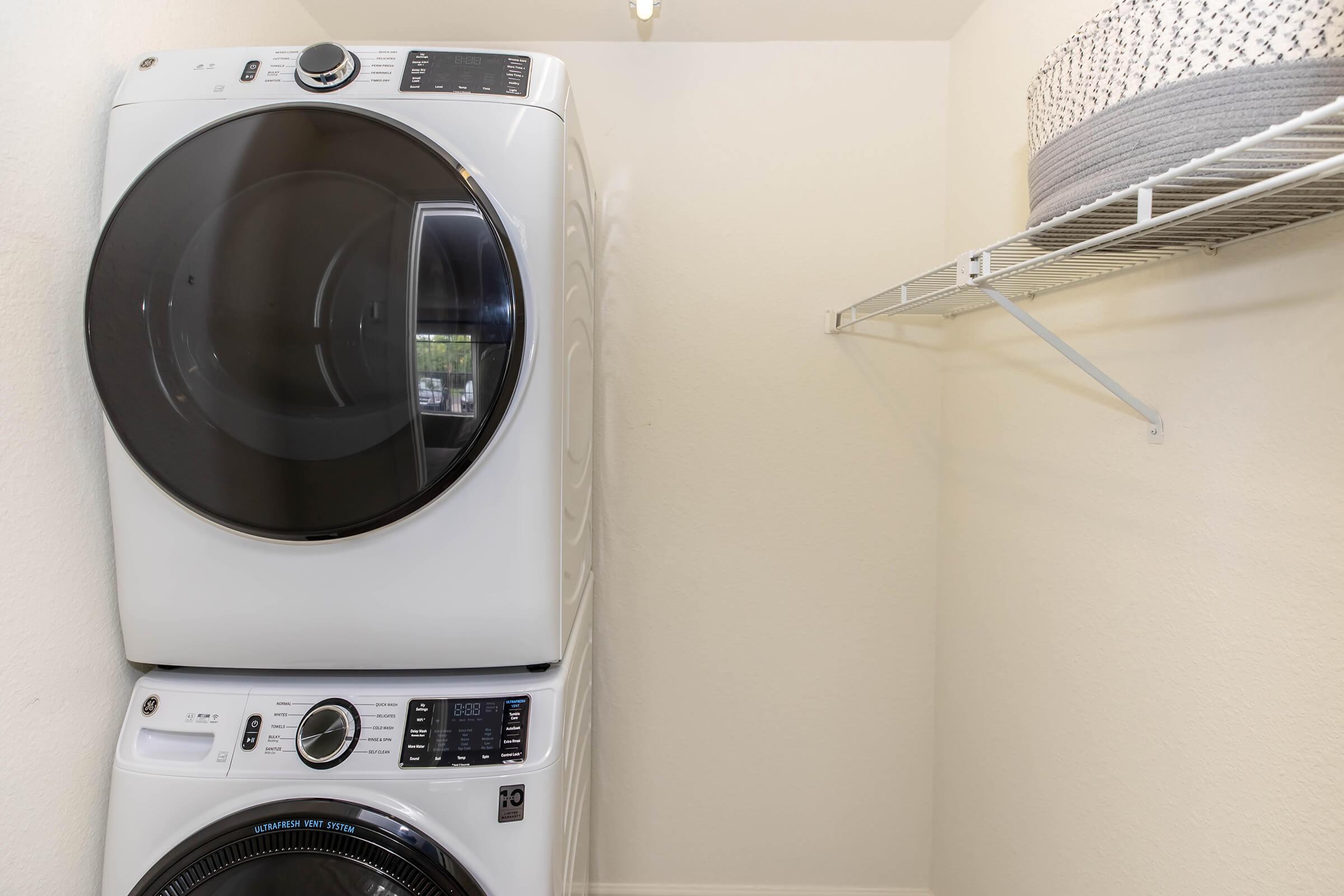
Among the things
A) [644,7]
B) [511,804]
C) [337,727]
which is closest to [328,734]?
[337,727]

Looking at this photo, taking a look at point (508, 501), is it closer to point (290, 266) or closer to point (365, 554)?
point (365, 554)

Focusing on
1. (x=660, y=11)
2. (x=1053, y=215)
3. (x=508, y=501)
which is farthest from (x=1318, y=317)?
(x=660, y=11)

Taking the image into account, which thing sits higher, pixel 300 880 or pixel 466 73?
pixel 466 73

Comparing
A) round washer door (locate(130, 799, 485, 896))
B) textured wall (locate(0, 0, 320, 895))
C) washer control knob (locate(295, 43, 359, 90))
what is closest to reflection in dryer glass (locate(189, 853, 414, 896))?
round washer door (locate(130, 799, 485, 896))

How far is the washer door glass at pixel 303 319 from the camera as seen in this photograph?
84 cm

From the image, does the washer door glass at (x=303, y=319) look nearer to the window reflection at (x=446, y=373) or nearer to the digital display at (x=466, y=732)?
the window reflection at (x=446, y=373)

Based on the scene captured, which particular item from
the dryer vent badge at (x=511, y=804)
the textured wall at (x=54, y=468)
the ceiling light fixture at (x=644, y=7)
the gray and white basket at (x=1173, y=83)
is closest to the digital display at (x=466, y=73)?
the textured wall at (x=54, y=468)

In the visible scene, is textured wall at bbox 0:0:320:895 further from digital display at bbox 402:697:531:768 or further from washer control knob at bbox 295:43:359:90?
digital display at bbox 402:697:531:768

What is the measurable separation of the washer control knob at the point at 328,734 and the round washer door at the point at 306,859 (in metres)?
0.06

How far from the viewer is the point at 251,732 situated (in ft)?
2.87

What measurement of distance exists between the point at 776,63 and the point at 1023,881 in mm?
1952

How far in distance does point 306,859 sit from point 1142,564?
129 centimetres

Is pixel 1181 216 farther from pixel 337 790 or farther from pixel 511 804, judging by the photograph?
pixel 337 790

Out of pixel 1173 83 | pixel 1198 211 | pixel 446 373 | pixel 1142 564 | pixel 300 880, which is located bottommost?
pixel 300 880
